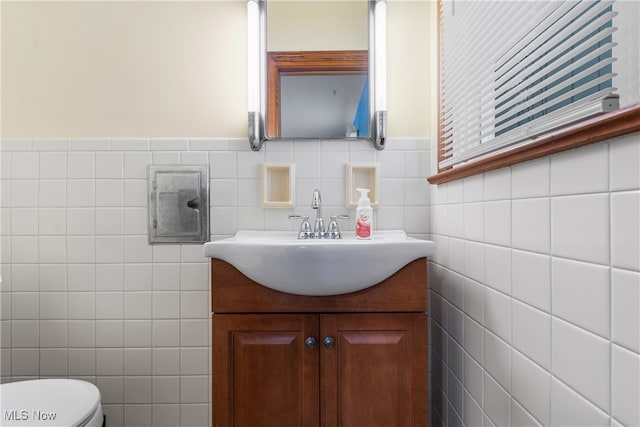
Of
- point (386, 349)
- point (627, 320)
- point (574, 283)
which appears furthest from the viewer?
point (386, 349)

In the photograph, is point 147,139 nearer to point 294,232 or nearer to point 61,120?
point 61,120

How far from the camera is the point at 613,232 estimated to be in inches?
19.5

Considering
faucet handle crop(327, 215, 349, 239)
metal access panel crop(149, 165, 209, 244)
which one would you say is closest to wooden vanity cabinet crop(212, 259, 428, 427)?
faucet handle crop(327, 215, 349, 239)

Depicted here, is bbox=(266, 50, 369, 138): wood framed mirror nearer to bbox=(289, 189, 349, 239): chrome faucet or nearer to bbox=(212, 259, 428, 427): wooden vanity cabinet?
bbox=(289, 189, 349, 239): chrome faucet

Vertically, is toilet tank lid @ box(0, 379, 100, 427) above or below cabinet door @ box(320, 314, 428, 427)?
below

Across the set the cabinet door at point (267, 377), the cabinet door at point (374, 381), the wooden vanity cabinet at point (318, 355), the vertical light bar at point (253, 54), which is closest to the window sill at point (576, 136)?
the wooden vanity cabinet at point (318, 355)

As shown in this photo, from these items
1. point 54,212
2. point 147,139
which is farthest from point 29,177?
point 147,139

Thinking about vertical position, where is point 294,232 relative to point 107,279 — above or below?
above

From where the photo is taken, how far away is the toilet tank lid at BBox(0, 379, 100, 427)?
0.93 m

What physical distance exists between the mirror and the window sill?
0.63m

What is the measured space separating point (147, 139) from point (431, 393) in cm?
152

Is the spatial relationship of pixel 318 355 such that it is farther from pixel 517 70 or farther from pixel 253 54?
pixel 253 54

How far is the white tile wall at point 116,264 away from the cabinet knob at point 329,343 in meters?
0.50

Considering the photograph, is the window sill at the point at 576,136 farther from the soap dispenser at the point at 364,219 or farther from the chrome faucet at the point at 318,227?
the chrome faucet at the point at 318,227
